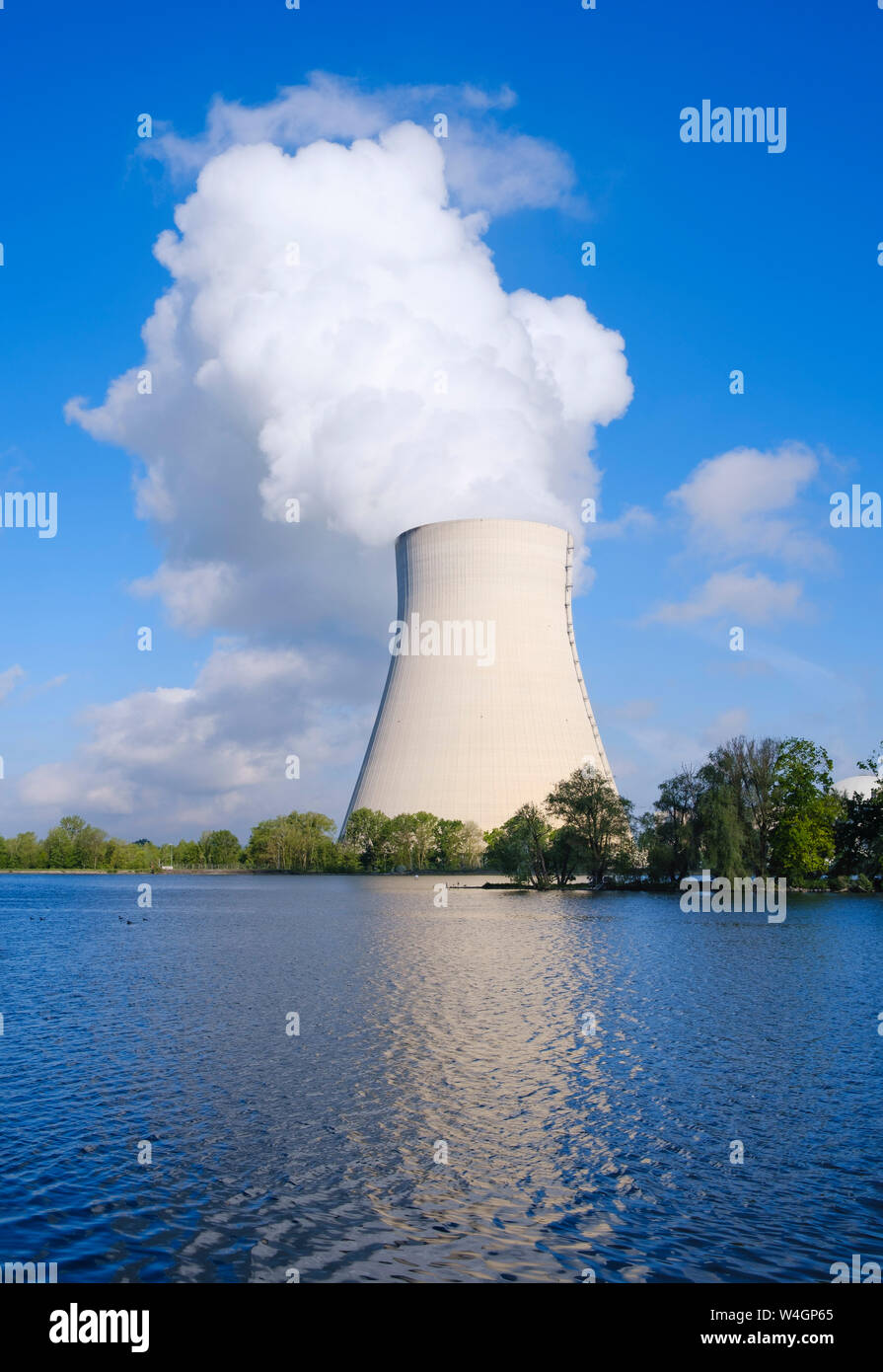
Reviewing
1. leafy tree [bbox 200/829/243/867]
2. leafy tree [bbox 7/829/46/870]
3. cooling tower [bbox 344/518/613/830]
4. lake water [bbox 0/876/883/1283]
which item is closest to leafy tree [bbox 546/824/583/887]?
cooling tower [bbox 344/518/613/830]

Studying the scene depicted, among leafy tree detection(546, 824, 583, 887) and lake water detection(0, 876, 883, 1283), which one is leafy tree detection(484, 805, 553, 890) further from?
lake water detection(0, 876, 883, 1283)

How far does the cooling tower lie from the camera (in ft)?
158

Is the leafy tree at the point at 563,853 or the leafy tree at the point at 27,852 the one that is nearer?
the leafy tree at the point at 563,853

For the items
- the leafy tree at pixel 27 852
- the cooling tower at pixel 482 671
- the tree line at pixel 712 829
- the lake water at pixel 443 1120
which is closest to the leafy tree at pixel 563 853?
the tree line at pixel 712 829

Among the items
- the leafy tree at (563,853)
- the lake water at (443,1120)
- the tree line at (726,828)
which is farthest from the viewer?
the leafy tree at (563,853)

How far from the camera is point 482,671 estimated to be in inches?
1923

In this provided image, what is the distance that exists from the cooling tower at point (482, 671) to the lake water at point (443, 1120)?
29.8 metres

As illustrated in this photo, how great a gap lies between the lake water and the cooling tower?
97.8ft

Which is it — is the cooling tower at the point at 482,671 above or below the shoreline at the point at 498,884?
above

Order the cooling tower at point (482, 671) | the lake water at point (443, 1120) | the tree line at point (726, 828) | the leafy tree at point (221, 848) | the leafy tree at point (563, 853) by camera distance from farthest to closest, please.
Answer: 1. the leafy tree at point (221, 848)
2. the leafy tree at point (563, 853)
3. the cooling tower at point (482, 671)
4. the tree line at point (726, 828)
5. the lake water at point (443, 1120)

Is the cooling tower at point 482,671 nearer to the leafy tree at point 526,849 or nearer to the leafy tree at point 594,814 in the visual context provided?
the leafy tree at point 526,849

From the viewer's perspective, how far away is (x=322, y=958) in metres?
20.9

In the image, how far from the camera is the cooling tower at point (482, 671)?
48219 mm
